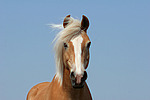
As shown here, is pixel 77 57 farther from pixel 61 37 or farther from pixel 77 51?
pixel 61 37

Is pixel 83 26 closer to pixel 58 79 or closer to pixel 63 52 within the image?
pixel 63 52

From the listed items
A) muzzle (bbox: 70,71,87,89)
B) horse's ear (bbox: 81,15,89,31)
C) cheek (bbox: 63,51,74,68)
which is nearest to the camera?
muzzle (bbox: 70,71,87,89)

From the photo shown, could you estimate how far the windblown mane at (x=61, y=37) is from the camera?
242 inches

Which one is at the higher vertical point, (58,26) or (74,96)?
(58,26)

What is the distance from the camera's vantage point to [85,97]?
6.43m

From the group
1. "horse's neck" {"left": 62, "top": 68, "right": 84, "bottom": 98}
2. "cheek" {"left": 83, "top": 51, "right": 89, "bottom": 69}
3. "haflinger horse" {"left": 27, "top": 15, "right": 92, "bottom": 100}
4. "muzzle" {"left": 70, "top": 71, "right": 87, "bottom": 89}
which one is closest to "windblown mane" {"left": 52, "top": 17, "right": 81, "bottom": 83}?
"haflinger horse" {"left": 27, "top": 15, "right": 92, "bottom": 100}

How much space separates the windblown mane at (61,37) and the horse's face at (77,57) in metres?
0.12

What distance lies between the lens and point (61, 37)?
6.21 meters

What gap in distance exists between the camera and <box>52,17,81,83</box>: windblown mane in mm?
6152

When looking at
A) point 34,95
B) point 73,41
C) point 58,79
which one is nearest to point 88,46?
point 73,41

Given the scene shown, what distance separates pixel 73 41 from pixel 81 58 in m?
0.40

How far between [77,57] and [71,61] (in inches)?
5.6

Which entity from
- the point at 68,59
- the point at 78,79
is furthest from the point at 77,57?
the point at 78,79

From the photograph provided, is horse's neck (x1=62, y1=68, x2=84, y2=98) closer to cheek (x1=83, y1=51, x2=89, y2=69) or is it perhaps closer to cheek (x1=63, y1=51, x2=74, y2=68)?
cheek (x1=63, y1=51, x2=74, y2=68)
